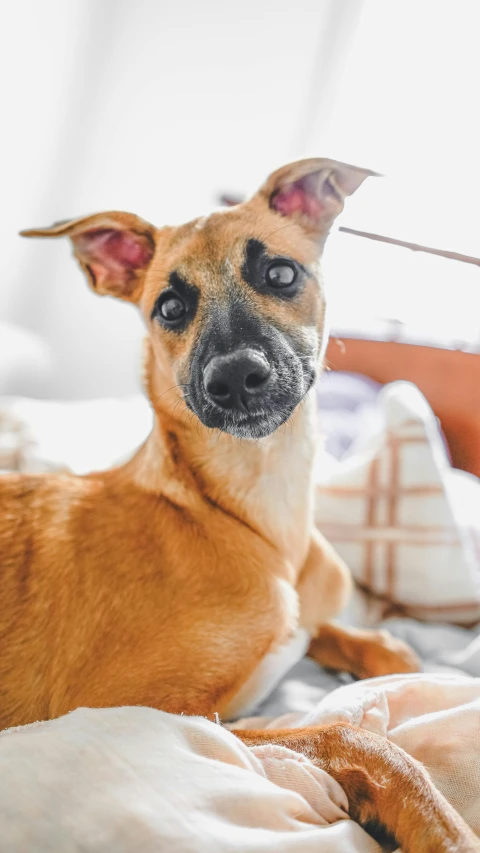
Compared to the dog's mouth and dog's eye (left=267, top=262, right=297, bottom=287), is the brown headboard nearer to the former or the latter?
dog's eye (left=267, top=262, right=297, bottom=287)

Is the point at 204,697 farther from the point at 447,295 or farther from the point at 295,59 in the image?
the point at 295,59

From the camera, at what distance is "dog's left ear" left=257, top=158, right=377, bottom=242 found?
1635 mm

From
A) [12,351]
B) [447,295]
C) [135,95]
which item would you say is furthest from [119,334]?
[447,295]

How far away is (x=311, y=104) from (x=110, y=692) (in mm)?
3882

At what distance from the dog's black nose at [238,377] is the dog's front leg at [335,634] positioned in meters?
0.72

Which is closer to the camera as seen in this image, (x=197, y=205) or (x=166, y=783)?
(x=166, y=783)

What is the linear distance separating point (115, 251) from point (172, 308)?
1.12ft

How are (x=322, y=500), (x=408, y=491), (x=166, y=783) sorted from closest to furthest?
(x=166, y=783), (x=408, y=491), (x=322, y=500)

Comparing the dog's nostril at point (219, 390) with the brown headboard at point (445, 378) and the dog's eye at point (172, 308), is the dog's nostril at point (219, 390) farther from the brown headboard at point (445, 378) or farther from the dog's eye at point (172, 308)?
the brown headboard at point (445, 378)

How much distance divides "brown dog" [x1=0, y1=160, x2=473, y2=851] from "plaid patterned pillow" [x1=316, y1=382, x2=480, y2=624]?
0.31m

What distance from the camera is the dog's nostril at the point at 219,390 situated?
1308mm

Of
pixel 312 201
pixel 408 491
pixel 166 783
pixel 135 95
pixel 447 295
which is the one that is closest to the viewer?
pixel 166 783

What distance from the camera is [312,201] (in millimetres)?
1729

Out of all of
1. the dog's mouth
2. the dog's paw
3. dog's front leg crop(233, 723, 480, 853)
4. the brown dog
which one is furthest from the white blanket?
the dog's mouth
